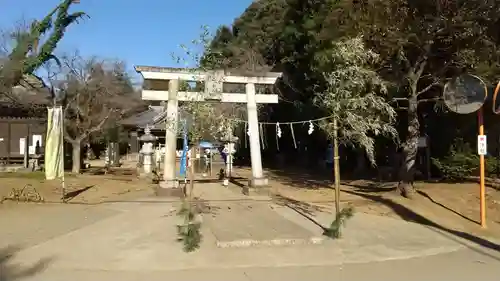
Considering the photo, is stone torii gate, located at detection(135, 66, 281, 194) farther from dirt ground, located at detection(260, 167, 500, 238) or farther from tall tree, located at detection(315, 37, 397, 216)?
tall tree, located at detection(315, 37, 397, 216)

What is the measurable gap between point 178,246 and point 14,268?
2.69 m

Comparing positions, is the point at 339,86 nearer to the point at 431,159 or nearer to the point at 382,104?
the point at 382,104

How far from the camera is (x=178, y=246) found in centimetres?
897

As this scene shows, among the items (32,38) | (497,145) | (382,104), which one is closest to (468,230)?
(382,104)

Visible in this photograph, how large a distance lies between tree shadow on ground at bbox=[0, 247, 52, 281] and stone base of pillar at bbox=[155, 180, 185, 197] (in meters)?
8.44

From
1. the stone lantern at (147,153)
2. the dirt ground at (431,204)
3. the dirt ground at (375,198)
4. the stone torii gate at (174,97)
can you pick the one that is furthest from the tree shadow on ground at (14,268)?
the stone lantern at (147,153)

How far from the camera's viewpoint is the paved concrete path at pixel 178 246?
755cm

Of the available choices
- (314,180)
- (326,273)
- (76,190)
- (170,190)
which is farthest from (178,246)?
(314,180)

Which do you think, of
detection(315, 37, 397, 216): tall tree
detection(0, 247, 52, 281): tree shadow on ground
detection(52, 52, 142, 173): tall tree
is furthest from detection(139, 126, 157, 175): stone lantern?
detection(0, 247, 52, 281): tree shadow on ground

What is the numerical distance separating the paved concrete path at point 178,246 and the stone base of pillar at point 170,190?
3.57m

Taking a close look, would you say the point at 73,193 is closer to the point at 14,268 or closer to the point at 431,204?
the point at 14,268

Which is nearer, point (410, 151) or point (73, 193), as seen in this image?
point (410, 151)

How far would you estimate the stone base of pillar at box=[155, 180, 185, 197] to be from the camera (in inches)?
655

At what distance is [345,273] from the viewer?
7.33 metres
